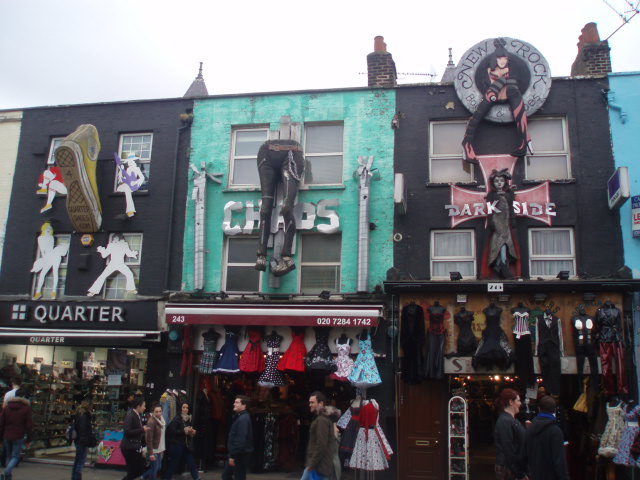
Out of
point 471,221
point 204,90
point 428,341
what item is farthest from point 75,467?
point 204,90

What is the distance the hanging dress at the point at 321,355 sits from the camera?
13805 mm

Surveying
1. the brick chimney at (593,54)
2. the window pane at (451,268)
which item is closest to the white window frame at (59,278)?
the window pane at (451,268)

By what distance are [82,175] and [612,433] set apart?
13.1 meters

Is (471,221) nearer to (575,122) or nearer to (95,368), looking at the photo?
(575,122)

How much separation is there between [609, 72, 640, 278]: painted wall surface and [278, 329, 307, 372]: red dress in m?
7.41

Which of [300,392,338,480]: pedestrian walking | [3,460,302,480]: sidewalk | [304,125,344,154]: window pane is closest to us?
[300,392,338,480]: pedestrian walking

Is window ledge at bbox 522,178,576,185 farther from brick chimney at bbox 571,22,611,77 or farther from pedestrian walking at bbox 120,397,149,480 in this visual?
pedestrian walking at bbox 120,397,149,480

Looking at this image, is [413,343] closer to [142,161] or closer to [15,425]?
[15,425]

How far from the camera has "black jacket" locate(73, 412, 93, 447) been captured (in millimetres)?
11773

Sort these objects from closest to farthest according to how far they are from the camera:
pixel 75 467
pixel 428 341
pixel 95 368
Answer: pixel 75 467 → pixel 428 341 → pixel 95 368

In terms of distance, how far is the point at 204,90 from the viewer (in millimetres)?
27906

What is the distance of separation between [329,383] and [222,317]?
314 cm

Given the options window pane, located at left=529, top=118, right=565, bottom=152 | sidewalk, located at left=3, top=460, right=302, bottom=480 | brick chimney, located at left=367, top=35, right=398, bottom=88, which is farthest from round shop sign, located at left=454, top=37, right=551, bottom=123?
sidewalk, located at left=3, top=460, right=302, bottom=480

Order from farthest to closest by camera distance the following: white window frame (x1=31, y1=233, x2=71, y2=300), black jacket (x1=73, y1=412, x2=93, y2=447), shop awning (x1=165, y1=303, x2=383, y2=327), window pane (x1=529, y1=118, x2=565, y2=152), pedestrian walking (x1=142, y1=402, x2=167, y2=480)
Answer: white window frame (x1=31, y1=233, x2=71, y2=300) → window pane (x1=529, y1=118, x2=565, y2=152) → shop awning (x1=165, y1=303, x2=383, y2=327) → black jacket (x1=73, y1=412, x2=93, y2=447) → pedestrian walking (x1=142, y1=402, x2=167, y2=480)
